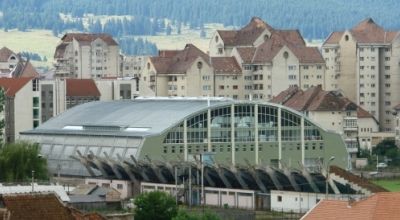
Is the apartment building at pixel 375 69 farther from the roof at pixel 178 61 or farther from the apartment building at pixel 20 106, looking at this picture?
the apartment building at pixel 20 106

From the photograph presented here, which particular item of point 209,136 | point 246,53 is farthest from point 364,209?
point 246,53

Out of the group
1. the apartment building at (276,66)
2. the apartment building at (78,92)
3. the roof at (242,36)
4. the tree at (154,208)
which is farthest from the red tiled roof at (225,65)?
the tree at (154,208)

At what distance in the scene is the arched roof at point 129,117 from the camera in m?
82.1

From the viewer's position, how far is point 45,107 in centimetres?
10556

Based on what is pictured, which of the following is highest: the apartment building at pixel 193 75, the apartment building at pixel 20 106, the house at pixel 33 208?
the apartment building at pixel 193 75

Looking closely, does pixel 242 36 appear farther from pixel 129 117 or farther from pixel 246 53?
pixel 129 117

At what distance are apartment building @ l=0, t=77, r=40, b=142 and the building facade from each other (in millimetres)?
16942

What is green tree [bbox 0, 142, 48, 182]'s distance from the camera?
215ft

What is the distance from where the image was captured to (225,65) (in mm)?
126250

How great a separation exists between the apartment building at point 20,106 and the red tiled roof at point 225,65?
21957mm

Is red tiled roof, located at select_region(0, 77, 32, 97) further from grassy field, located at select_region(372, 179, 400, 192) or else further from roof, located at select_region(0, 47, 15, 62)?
roof, located at select_region(0, 47, 15, 62)

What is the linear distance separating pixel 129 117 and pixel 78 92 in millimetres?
25228

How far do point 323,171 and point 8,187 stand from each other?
2529cm

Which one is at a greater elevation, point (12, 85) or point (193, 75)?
point (193, 75)
